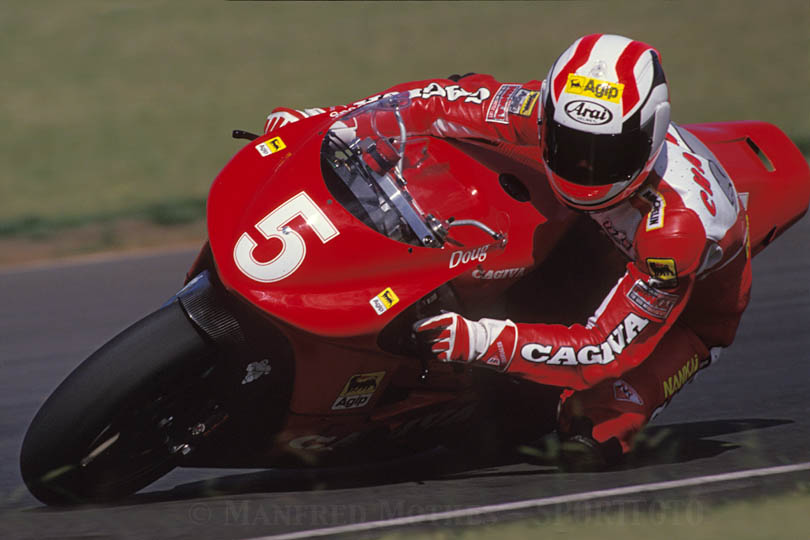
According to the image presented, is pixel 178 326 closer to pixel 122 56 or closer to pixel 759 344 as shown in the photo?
pixel 759 344

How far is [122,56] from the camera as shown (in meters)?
11.9

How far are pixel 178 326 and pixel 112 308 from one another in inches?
121

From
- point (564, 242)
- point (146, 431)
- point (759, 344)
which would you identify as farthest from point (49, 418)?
point (759, 344)

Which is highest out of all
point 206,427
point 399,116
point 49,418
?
point 399,116

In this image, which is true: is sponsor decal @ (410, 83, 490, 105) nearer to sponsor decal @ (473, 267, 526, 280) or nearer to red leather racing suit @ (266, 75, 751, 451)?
red leather racing suit @ (266, 75, 751, 451)

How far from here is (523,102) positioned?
3.74m

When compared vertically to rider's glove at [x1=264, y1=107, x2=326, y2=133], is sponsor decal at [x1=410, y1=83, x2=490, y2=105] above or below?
below

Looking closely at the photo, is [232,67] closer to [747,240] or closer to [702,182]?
[747,240]

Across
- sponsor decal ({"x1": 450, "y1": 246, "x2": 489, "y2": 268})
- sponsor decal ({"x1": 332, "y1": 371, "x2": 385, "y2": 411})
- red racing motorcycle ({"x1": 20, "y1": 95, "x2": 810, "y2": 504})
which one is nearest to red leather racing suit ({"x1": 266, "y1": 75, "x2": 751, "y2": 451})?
red racing motorcycle ({"x1": 20, "y1": 95, "x2": 810, "y2": 504})

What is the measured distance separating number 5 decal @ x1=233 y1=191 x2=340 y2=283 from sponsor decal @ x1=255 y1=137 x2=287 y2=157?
1.10 feet

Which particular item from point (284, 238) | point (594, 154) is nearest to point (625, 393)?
point (594, 154)

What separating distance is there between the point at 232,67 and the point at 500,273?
28.6 ft

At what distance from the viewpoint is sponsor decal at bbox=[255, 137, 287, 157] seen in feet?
11.8

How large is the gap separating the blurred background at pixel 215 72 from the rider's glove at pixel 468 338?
458 cm
